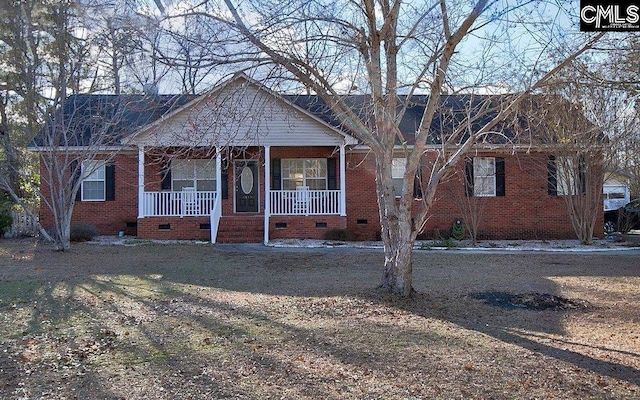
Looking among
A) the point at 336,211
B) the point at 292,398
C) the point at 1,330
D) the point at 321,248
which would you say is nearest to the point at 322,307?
the point at 292,398

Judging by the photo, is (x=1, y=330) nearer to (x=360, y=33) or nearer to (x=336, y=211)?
(x=360, y=33)

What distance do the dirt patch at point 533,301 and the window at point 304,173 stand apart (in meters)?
11.3

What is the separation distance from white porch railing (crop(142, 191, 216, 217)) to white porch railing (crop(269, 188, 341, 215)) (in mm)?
2189

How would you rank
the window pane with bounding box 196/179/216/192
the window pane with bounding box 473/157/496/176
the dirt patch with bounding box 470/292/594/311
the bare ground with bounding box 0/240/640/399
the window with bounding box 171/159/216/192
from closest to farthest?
1. the bare ground with bounding box 0/240/640/399
2. the dirt patch with bounding box 470/292/594/311
3. the window pane with bounding box 473/157/496/176
4. the window with bounding box 171/159/216/192
5. the window pane with bounding box 196/179/216/192

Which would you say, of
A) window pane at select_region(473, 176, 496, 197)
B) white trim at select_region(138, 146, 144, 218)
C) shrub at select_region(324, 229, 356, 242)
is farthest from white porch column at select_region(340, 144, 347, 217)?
white trim at select_region(138, 146, 144, 218)

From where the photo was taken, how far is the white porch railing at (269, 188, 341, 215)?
60.6 ft

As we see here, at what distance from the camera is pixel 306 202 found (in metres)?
18.5

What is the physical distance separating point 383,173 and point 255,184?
40.2ft

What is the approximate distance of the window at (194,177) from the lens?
1936cm

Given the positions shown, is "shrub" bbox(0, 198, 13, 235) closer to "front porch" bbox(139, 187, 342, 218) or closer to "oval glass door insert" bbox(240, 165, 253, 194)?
"front porch" bbox(139, 187, 342, 218)

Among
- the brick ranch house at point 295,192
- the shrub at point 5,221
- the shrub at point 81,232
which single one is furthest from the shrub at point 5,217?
the shrub at point 81,232

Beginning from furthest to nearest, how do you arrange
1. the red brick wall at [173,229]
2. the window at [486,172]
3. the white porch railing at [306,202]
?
1. the window at [486,172]
2. the white porch railing at [306,202]
3. the red brick wall at [173,229]

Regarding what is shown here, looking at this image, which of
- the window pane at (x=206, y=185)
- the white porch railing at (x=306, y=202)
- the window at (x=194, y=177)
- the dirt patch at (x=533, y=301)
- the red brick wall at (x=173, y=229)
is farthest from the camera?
the window pane at (x=206, y=185)

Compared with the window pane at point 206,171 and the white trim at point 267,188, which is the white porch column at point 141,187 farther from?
the white trim at point 267,188
